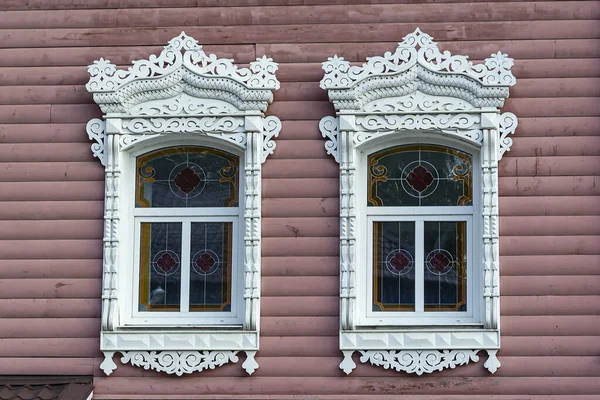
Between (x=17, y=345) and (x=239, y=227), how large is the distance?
1.89 metres

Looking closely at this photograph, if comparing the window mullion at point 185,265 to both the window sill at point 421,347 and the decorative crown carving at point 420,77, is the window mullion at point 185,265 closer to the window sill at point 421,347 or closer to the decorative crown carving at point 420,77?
the window sill at point 421,347

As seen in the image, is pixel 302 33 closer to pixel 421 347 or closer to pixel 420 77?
pixel 420 77

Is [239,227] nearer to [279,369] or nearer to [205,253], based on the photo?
[205,253]

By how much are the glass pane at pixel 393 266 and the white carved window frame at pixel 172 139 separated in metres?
0.91

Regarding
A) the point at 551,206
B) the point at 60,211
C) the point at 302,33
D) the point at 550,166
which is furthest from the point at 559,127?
the point at 60,211

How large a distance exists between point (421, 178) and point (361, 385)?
1.63 metres

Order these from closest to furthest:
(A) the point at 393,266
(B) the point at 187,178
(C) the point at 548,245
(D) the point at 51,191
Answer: (C) the point at 548,245, (A) the point at 393,266, (D) the point at 51,191, (B) the point at 187,178

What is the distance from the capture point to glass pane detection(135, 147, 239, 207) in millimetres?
8148

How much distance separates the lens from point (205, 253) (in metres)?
8.08

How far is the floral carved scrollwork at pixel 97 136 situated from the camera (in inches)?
318

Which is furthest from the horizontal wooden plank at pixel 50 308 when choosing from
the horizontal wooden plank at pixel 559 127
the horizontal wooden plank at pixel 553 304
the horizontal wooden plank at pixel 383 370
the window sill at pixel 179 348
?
the horizontal wooden plank at pixel 559 127

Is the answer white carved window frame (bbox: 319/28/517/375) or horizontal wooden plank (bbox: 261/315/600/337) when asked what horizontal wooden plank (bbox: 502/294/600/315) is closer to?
horizontal wooden plank (bbox: 261/315/600/337)

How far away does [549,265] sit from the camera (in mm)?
7746

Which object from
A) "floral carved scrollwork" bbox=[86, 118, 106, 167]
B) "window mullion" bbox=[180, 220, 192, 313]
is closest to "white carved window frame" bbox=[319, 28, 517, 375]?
"window mullion" bbox=[180, 220, 192, 313]
